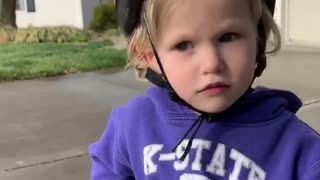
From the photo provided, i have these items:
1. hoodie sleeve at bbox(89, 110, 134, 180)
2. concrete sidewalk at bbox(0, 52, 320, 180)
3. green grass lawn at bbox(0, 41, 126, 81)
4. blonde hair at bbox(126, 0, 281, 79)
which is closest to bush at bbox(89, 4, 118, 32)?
green grass lawn at bbox(0, 41, 126, 81)

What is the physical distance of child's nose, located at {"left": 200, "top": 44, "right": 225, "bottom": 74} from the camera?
149 centimetres

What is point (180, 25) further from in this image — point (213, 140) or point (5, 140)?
point (5, 140)

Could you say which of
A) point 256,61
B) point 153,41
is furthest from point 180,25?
point 256,61

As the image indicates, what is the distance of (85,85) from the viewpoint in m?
8.75

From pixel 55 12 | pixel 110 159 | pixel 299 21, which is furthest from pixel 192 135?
pixel 55 12

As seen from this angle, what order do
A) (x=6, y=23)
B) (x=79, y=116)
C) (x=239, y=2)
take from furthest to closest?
(x=6, y=23), (x=79, y=116), (x=239, y=2)

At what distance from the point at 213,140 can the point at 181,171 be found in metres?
0.11

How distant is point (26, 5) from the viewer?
20984mm

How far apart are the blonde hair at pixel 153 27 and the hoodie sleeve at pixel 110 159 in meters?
0.18

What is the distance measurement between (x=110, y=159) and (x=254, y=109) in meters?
0.45

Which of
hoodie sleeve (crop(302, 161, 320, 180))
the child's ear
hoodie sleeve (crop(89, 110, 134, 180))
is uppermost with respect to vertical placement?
the child's ear

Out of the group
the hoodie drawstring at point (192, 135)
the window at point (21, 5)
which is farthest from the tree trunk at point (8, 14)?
the hoodie drawstring at point (192, 135)

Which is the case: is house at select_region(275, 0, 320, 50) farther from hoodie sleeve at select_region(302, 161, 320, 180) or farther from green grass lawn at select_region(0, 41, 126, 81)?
hoodie sleeve at select_region(302, 161, 320, 180)

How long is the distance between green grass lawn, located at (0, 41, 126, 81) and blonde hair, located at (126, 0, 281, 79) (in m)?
7.98
